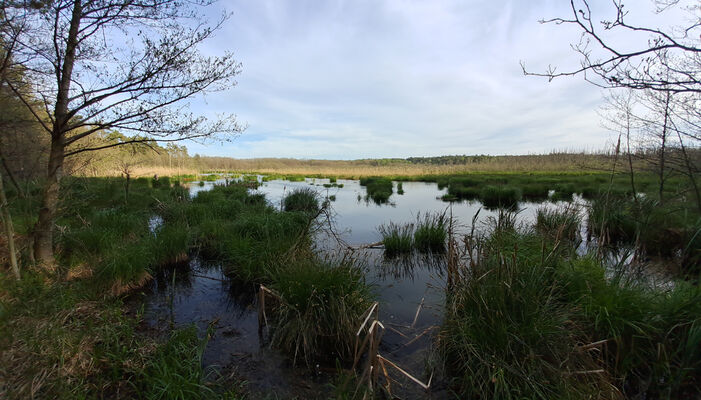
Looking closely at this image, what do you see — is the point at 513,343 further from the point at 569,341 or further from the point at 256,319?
the point at 256,319

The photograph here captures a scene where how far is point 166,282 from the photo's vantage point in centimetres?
529

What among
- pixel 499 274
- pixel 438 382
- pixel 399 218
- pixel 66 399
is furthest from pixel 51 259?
pixel 399 218

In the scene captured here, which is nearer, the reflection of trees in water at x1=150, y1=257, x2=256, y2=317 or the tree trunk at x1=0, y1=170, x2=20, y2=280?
the tree trunk at x1=0, y1=170, x2=20, y2=280

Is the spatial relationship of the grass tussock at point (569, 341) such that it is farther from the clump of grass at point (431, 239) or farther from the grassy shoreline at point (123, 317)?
the clump of grass at point (431, 239)

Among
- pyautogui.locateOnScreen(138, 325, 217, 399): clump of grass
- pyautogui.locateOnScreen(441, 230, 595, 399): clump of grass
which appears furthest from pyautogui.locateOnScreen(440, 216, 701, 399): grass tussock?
pyautogui.locateOnScreen(138, 325, 217, 399): clump of grass

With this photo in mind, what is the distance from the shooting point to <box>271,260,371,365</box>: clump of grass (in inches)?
131

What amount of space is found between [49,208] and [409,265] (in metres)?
6.07

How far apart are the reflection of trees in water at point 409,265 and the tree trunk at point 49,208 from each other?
16.9ft

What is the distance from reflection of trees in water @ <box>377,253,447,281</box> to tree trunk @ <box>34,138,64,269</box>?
5161 mm

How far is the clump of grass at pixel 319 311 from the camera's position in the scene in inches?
131

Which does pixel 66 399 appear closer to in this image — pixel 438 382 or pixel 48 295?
pixel 48 295

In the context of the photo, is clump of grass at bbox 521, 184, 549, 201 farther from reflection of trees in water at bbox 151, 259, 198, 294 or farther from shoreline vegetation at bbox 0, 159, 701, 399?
reflection of trees in water at bbox 151, 259, 198, 294

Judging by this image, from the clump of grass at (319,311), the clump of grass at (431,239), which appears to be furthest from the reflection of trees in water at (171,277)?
the clump of grass at (431,239)

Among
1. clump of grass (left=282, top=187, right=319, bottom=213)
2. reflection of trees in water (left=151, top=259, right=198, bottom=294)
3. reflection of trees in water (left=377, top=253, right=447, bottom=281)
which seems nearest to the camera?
reflection of trees in water (left=151, top=259, right=198, bottom=294)
